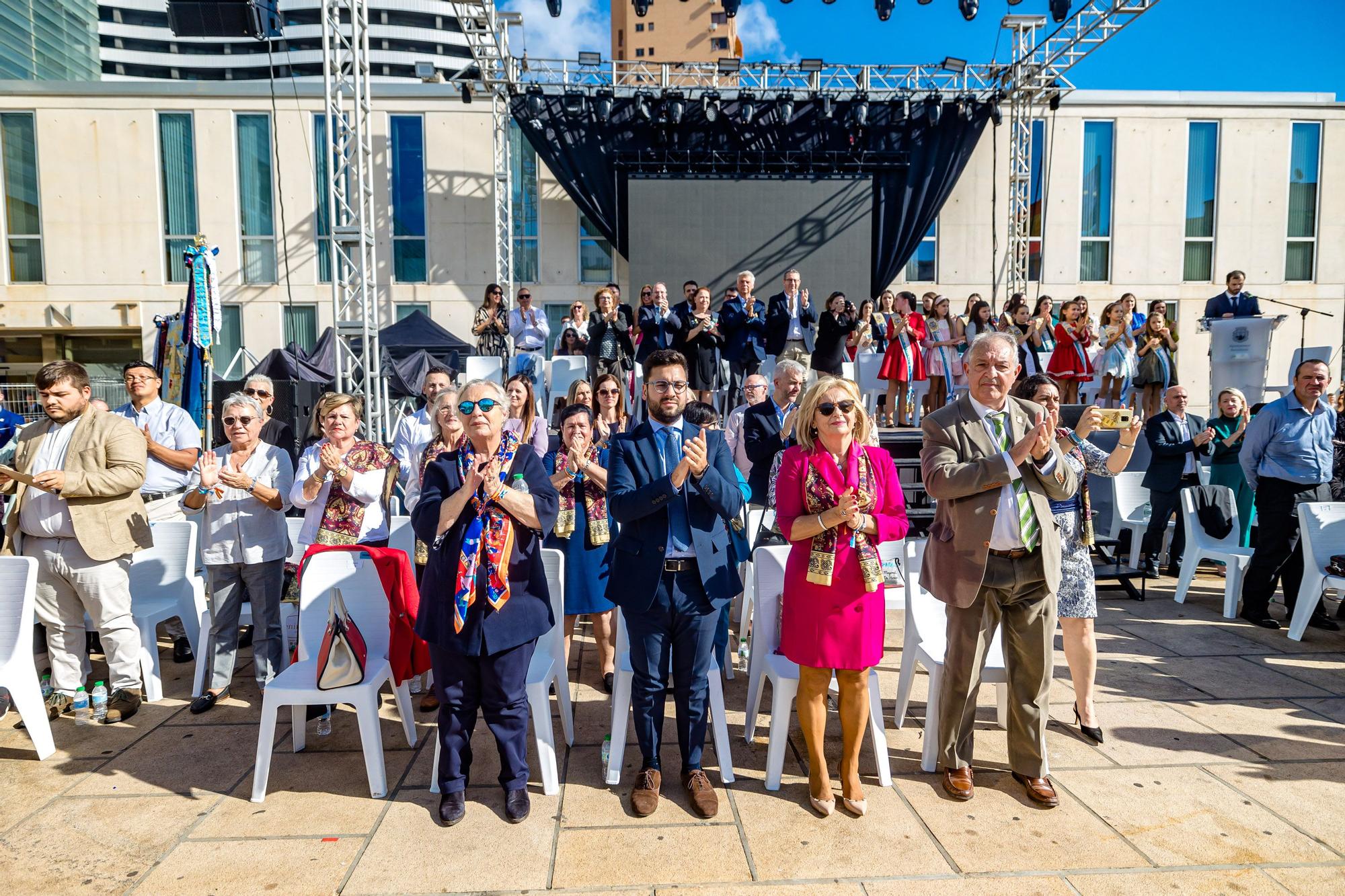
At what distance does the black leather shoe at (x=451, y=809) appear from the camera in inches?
105

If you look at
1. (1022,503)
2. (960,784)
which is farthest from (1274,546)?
(960,784)

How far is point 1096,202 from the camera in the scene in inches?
574

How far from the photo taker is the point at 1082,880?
2352mm

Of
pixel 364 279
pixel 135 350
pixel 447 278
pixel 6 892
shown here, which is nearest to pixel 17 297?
pixel 135 350

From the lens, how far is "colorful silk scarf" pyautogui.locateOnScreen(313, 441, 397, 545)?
11.7 ft

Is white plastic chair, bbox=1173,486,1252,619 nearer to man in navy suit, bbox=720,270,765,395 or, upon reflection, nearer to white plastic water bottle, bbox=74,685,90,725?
man in navy suit, bbox=720,270,765,395

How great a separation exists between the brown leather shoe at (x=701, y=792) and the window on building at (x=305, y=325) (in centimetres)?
1415

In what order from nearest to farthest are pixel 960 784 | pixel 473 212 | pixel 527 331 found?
pixel 960 784
pixel 527 331
pixel 473 212

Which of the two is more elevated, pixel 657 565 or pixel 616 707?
pixel 657 565

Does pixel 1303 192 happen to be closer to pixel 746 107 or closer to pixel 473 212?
pixel 746 107

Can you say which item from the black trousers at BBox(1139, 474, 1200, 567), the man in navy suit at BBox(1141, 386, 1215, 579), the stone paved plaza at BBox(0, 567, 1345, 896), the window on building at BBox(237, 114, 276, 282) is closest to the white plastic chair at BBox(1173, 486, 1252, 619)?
the man in navy suit at BBox(1141, 386, 1215, 579)

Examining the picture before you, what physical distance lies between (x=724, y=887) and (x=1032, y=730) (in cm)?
131

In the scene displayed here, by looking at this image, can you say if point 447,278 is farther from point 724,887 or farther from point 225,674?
point 724,887

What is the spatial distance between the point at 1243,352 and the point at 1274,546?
4454 mm
